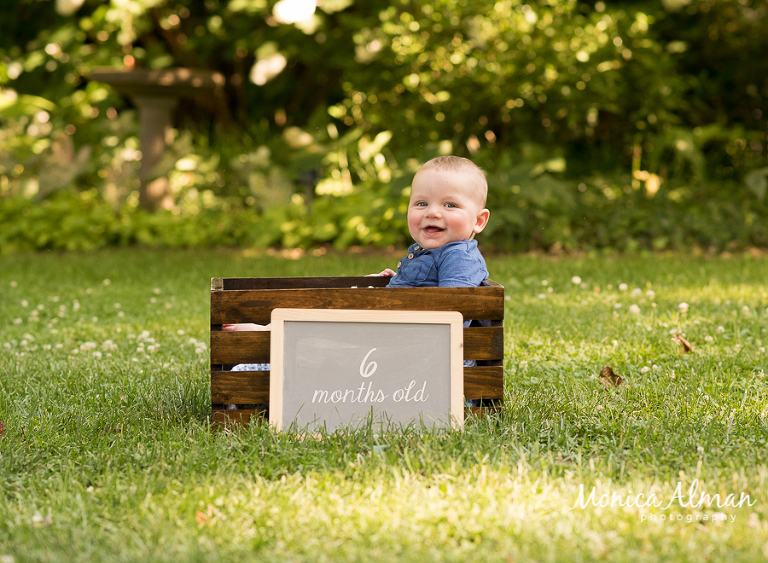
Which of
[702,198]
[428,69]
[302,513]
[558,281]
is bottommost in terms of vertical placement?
[302,513]

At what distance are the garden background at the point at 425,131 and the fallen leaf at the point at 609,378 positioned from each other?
14.2ft

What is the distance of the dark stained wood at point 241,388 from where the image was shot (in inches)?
92.5

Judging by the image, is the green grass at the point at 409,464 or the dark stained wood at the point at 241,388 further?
the dark stained wood at the point at 241,388

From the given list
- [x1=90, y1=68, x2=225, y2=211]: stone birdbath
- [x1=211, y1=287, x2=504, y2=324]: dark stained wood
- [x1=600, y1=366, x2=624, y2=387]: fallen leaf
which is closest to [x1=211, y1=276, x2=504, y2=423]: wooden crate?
[x1=211, y1=287, x2=504, y2=324]: dark stained wood

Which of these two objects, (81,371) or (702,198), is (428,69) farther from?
(81,371)

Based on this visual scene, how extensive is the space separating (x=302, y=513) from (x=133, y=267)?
5336mm

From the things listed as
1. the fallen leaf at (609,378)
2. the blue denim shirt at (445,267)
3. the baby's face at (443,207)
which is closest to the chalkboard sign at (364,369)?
the blue denim shirt at (445,267)

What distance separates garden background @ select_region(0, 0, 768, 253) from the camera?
7781mm

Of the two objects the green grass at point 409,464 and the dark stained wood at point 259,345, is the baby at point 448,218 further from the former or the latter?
the green grass at point 409,464

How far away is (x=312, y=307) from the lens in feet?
7.55

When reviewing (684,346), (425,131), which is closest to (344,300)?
(684,346)

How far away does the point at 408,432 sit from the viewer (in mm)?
2285

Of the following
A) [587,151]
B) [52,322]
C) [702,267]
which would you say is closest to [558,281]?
[702,267]

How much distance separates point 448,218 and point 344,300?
0.47m
